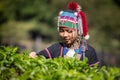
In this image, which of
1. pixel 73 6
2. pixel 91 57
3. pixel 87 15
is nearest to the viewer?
pixel 91 57

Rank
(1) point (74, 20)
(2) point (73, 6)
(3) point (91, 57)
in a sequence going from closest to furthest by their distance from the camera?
1. (3) point (91, 57)
2. (1) point (74, 20)
3. (2) point (73, 6)

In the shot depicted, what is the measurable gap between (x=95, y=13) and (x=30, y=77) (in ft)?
86.1

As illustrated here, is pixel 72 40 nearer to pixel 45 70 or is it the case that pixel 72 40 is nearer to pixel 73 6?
pixel 73 6

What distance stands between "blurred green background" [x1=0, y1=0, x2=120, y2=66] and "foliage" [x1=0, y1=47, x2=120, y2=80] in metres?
19.2

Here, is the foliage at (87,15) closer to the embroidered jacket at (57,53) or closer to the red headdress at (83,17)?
the red headdress at (83,17)

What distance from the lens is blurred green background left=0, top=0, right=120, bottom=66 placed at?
29156 mm

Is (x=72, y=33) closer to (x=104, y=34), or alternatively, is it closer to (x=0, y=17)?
(x=104, y=34)

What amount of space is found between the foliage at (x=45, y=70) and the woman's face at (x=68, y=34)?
1.18m

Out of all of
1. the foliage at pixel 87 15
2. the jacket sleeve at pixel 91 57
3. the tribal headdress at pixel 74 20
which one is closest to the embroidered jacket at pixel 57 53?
the jacket sleeve at pixel 91 57

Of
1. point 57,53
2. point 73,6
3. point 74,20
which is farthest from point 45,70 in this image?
point 73,6

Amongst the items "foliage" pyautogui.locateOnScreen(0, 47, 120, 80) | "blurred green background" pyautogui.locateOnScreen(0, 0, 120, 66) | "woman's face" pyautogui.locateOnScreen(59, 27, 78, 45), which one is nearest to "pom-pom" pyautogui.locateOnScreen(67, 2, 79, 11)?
"woman's face" pyautogui.locateOnScreen(59, 27, 78, 45)

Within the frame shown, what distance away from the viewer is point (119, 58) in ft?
79.1

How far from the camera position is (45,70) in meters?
4.22

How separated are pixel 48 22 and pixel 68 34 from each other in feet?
95.2
